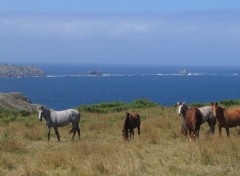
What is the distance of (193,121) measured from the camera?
1700 cm

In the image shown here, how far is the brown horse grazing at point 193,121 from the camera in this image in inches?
667

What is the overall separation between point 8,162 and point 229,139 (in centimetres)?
663

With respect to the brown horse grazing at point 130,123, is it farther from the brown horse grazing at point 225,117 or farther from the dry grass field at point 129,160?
the brown horse grazing at point 225,117

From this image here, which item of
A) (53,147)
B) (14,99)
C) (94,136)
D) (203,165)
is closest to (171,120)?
(94,136)

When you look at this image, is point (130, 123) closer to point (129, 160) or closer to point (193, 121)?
point (193, 121)

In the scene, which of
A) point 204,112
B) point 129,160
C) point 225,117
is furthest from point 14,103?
point 129,160

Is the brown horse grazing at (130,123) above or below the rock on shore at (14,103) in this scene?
above

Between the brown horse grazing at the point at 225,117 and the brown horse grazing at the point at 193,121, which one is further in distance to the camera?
the brown horse grazing at the point at 225,117

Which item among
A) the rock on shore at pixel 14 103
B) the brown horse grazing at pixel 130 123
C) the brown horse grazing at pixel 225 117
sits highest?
the brown horse grazing at pixel 225 117

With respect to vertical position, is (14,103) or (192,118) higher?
(192,118)

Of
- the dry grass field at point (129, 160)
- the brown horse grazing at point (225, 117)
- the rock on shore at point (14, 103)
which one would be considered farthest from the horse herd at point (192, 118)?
the rock on shore at point (14, 103)

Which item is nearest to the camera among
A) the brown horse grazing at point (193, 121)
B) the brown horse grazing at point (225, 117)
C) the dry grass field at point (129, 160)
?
the dry grass field at point (129, 160)

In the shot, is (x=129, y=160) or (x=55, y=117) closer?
(x=129, y=160)

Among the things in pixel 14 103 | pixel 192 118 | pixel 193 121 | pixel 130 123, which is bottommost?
pixel 14 103
